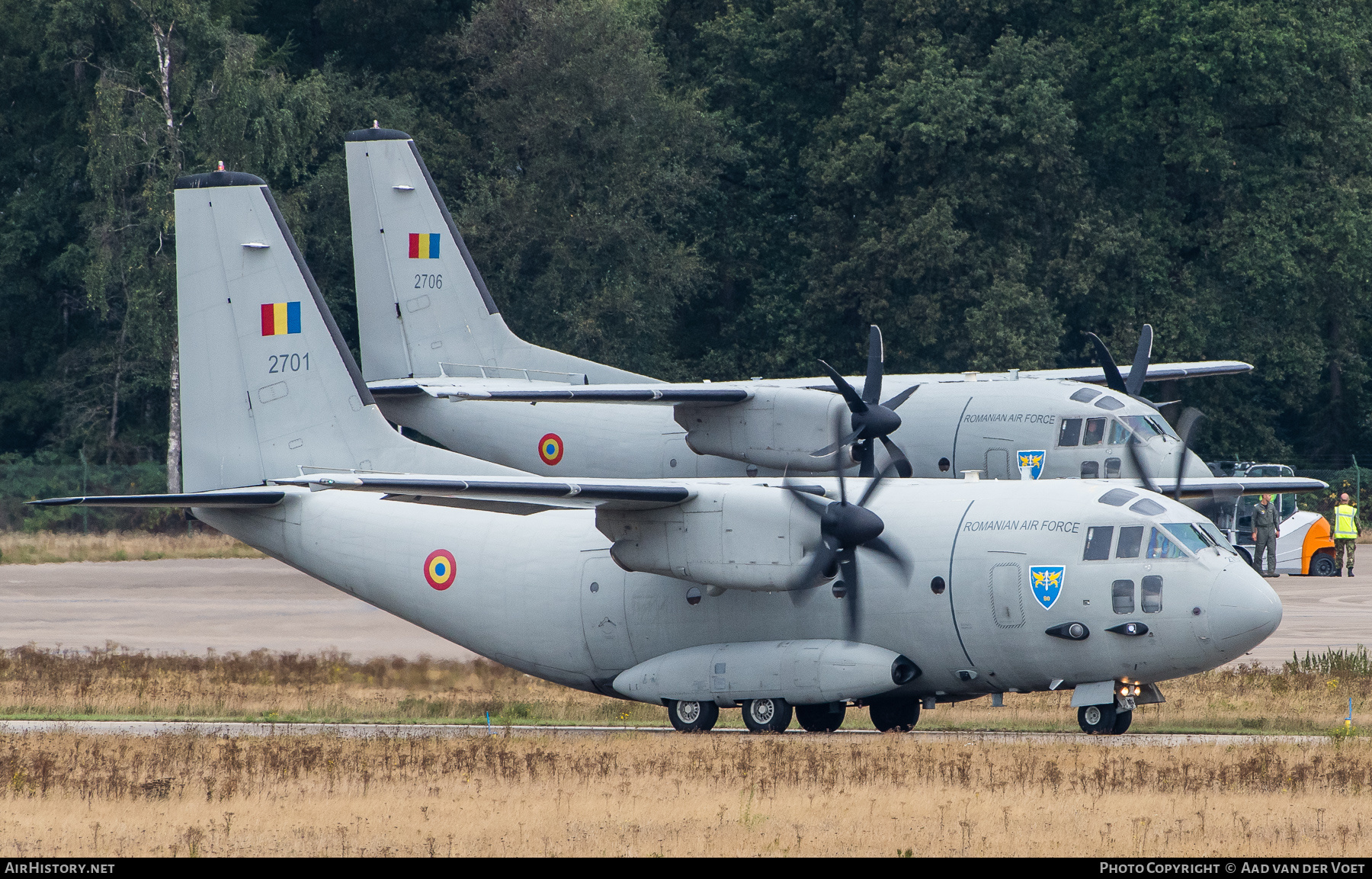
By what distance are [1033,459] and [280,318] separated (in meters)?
12.1

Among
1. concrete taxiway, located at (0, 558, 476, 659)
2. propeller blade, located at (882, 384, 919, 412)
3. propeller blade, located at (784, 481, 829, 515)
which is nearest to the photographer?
propeller blade, located at (784, 481, 829, 515)

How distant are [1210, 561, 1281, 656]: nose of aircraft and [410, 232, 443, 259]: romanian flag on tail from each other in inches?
885

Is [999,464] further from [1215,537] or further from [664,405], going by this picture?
[1215,537]

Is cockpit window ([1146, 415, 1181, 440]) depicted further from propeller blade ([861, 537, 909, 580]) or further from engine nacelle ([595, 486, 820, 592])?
engine nacelle ([595, 486, 820, 592])

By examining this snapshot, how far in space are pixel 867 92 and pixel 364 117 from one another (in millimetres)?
18719

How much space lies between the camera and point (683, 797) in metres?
16.7

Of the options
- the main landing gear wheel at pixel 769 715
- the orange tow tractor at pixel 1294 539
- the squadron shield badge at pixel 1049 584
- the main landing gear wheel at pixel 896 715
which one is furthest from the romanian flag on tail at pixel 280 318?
the orange tow tractor at pixel 1294 539

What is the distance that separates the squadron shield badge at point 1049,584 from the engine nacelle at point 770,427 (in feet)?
26.5

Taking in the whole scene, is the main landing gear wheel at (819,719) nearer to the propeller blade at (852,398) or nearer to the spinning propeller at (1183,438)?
the spinning propeller at (1183,438)

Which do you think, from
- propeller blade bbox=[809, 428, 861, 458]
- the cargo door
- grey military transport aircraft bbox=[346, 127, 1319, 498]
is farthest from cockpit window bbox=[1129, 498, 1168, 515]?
the cargo door

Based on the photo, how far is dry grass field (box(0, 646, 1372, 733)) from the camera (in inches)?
968

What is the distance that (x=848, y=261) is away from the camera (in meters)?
61.6

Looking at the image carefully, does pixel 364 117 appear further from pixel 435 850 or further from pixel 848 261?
pixel 435 850

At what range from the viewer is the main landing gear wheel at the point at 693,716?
72.7ft
